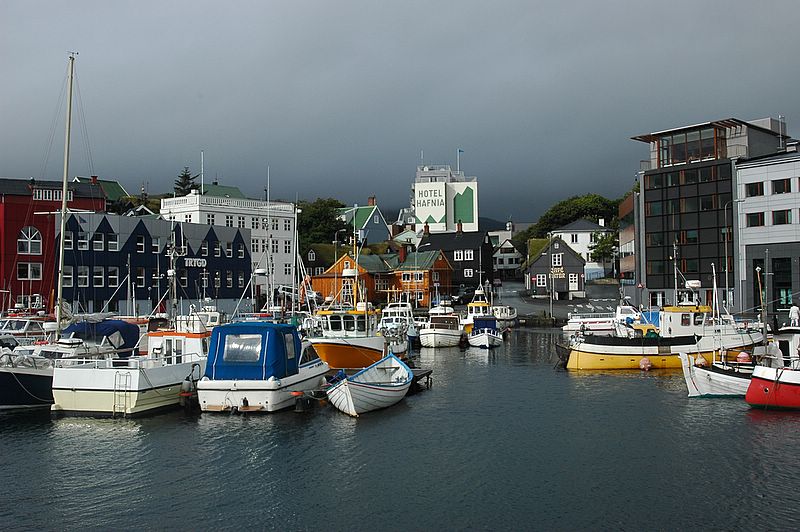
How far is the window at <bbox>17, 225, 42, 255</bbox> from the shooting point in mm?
64938

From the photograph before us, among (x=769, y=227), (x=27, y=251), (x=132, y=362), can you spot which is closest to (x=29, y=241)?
(x=27, y=251)

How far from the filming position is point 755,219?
67.4 metres

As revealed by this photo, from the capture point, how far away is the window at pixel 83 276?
67562 mm

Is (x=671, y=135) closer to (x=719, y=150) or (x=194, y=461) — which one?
(x=719, y=150)

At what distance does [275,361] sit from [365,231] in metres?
102

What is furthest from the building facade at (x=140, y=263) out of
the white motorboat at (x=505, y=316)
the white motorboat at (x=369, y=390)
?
the white motorboat at (x=369, y=390)

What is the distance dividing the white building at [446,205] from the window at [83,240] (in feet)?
266

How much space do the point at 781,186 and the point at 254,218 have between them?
58.0m

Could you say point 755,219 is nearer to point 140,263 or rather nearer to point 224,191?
point 140,263

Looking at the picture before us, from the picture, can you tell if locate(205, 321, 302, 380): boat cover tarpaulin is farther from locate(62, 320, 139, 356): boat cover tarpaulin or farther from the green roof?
the green roof

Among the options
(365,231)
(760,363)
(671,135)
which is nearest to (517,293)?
(365,231)

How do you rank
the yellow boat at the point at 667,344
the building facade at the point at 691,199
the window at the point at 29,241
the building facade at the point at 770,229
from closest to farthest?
the yellow boat at the point at 667,344 → the building facade at the point at 770,229 → the window at the point at 29,241 → the building facade at the point at 691,199

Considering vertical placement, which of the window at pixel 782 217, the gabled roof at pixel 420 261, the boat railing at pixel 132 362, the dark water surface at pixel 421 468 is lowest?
the dark water surface at pixel 421 468

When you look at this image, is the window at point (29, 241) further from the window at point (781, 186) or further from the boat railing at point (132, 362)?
the window at point (781, 186)
